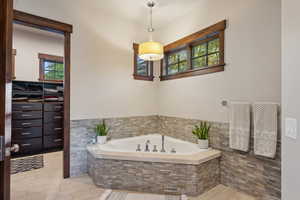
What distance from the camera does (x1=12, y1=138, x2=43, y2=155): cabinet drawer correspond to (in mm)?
3838

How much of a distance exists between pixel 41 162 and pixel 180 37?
3.82 m

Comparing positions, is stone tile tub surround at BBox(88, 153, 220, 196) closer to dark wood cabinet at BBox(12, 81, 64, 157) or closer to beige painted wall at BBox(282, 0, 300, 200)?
beige painted wall at BBox(282, 0, 300, 200)

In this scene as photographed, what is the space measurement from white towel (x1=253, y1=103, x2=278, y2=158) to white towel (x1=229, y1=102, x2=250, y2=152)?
0.10 meters

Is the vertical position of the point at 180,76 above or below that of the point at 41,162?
above

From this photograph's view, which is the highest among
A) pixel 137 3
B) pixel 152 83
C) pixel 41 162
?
pixel 137 3

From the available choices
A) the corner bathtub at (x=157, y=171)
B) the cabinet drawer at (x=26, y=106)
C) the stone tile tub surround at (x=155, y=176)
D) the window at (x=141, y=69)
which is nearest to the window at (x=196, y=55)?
the window at (x=141, y=69)

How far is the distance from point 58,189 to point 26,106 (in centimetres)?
243

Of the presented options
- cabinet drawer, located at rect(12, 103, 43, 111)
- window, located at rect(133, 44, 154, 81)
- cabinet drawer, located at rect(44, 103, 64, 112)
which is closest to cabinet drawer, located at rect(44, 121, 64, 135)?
cabinet drawer, located at rect(44, 103, 64, 112)

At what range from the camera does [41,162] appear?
3.49 metres

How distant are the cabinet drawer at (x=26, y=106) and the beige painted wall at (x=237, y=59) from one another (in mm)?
3326

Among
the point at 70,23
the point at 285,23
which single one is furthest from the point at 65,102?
the point at 285,23

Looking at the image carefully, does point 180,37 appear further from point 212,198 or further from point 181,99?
point 212,198

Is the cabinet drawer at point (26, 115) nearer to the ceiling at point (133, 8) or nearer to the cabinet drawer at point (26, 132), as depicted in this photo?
the cabinet drawer at point (26, 132)

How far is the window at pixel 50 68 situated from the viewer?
4508 millimetres
